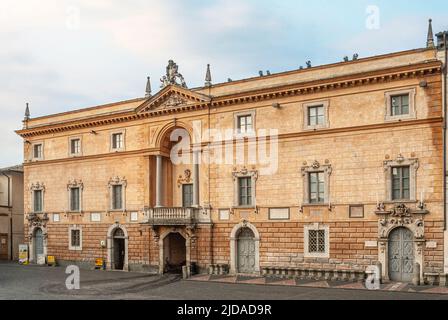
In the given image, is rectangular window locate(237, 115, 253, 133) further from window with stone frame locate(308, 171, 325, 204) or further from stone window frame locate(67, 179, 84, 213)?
stone window frame locate(67, 179, 84, 213)

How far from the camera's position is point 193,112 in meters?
34.1

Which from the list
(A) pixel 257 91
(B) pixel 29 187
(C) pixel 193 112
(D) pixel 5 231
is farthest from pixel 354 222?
(D) pixel 5 231

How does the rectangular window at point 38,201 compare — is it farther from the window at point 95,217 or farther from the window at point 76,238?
the window at point 95,217

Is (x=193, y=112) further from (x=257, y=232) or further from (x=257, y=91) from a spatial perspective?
(x=257, y=232)

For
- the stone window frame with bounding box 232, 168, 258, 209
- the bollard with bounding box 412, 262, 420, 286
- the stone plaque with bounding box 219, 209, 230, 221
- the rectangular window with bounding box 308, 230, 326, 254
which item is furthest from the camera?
the stone plaque with bounding box 219, 209, 230, 221

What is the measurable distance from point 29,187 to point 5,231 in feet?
24.9

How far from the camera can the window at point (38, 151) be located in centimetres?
4203

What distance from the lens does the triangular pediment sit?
33703mm

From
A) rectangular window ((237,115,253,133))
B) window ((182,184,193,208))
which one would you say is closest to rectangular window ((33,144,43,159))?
window ((182,184,193,208))

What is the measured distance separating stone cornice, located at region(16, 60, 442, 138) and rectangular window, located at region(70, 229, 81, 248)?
7.80m

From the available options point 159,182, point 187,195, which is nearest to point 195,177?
point 187,195

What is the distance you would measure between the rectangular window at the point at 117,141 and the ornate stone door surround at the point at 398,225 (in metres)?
18.7

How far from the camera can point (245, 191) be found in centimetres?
3212

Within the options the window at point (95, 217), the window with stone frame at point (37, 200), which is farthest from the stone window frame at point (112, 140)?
the window with stone frame at point (37, 200)
